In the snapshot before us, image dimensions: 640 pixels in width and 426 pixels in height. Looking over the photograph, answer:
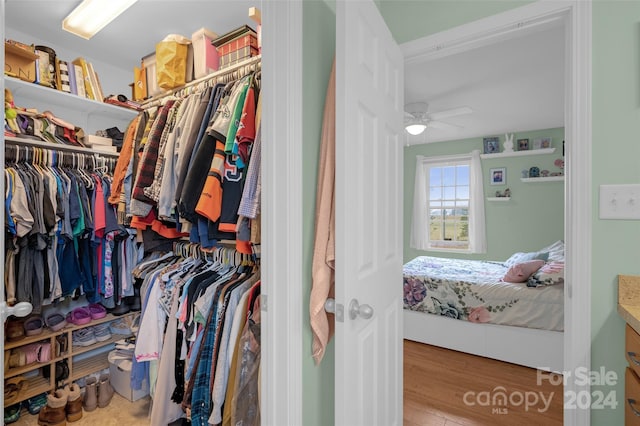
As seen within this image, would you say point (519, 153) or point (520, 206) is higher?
point (519, 153)

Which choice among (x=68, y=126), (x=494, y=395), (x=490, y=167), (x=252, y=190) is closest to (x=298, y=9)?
(x=252, y=190)

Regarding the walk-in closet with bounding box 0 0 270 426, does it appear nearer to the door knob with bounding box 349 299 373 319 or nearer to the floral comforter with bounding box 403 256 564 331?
the door knob with bounding box 349 299 373 319

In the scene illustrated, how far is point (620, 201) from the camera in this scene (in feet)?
4.01

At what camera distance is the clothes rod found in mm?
1645

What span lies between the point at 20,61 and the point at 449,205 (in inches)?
211

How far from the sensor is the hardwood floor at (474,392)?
207 cm

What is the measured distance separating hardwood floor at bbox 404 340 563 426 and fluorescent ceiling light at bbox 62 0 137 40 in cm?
302

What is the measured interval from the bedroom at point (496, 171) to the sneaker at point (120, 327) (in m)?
2.51

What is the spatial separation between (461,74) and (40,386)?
12.8 ft

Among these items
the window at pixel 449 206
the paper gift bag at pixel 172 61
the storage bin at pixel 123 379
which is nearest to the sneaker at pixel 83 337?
the storage bin at pixel 123 379

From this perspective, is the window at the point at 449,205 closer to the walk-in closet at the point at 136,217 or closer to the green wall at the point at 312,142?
the walk-in closet at the point at 136,217

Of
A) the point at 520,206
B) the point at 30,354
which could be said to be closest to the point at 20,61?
the point at 30,354

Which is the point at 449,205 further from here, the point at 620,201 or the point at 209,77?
the point at 209,77

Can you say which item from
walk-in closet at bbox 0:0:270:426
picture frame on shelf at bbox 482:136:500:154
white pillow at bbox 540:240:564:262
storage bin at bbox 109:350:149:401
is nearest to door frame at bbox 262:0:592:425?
walk-in closet at bbox 0:0:270:426
